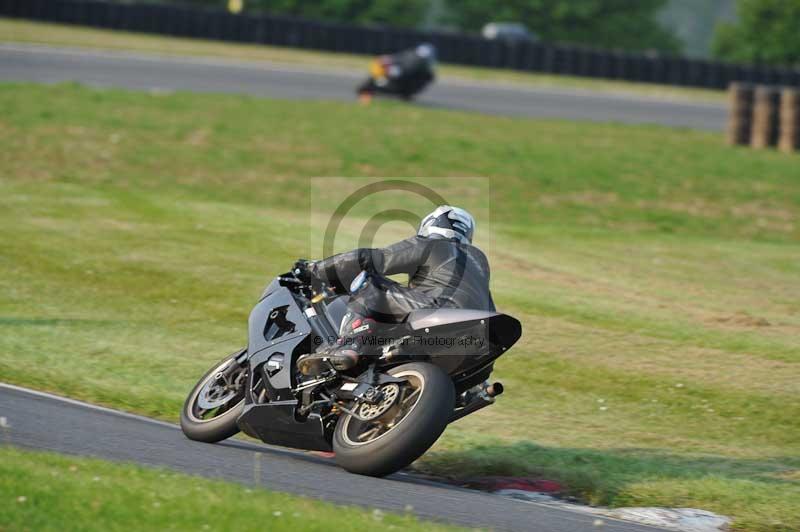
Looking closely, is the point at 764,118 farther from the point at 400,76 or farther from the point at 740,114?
the point at 400,76

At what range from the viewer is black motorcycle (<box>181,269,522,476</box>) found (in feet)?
21.0

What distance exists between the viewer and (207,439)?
7.45m

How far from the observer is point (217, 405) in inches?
296

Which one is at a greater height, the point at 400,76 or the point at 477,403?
the point at 400,76

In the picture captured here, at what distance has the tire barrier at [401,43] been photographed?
128 feet

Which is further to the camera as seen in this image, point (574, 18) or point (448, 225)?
point (574, 18)

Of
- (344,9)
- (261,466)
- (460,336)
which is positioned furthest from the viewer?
(344,9)

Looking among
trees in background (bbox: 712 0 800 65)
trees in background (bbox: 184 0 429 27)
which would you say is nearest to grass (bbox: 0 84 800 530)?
trees in background (bbox: 184 0 429 27)

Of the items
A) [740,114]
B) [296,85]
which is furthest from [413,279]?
[296,85]

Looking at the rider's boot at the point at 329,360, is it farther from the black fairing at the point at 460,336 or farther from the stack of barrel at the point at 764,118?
the stack of barrel at the point at 764,118

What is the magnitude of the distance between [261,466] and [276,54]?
32.8 metres

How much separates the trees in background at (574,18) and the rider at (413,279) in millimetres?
53605

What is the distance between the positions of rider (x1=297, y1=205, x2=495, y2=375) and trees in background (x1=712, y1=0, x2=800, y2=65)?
165ft

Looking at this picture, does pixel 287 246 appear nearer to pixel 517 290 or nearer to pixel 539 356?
pixel 517 290
